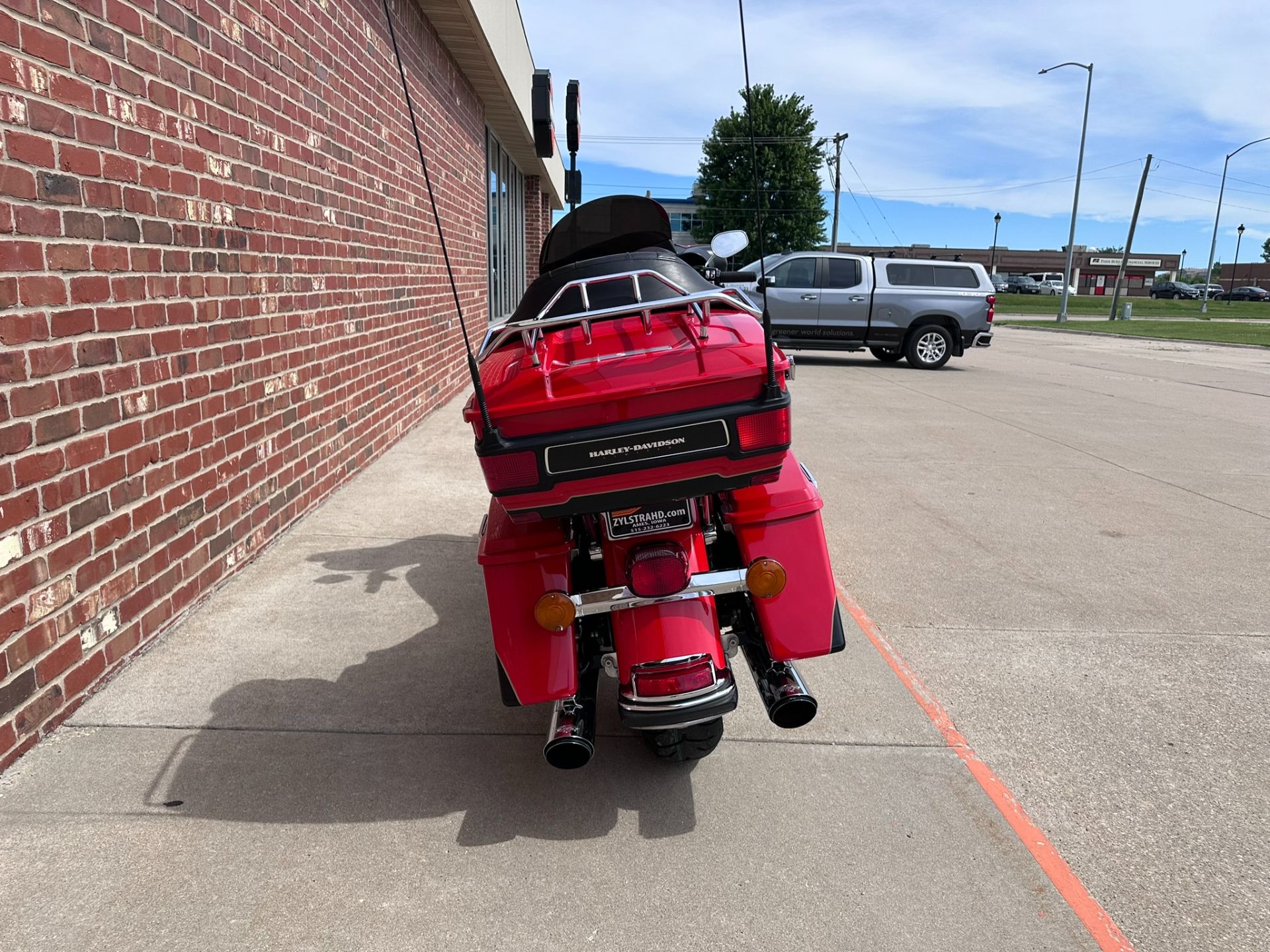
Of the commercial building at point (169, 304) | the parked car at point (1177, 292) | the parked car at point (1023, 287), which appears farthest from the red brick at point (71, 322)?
the parked car at point (1177, 292)

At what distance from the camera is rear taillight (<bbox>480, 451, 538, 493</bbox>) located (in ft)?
7.58

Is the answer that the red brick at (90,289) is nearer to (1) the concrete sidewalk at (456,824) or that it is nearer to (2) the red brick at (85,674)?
(2) the red brick at (85,674)

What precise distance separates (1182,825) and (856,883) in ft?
3.59

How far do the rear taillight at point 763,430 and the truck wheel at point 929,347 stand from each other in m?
14.7

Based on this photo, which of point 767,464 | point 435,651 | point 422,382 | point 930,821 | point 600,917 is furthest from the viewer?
point 422,382

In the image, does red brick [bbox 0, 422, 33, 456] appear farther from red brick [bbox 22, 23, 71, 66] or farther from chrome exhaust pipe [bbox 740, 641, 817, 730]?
chrome exhaust pipe [bbox 740, 641, 817, 730]

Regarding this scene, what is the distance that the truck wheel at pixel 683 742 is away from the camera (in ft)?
9.05

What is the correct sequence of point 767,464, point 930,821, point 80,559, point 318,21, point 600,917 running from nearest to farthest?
point 600,917, point 767,464, point 930,821, point 80,559, point 318,21

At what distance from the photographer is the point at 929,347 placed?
53.3 ft

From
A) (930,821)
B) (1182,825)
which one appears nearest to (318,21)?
(930,821)

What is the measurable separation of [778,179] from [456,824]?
193 feet

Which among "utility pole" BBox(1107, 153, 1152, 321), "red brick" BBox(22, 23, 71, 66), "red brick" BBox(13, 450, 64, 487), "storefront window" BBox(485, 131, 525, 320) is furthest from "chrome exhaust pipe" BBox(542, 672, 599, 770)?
"utility pole" BBox(1107, 153, 1152, 321)

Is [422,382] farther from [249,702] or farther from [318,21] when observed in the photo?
[249,702]

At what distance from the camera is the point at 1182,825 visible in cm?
265
